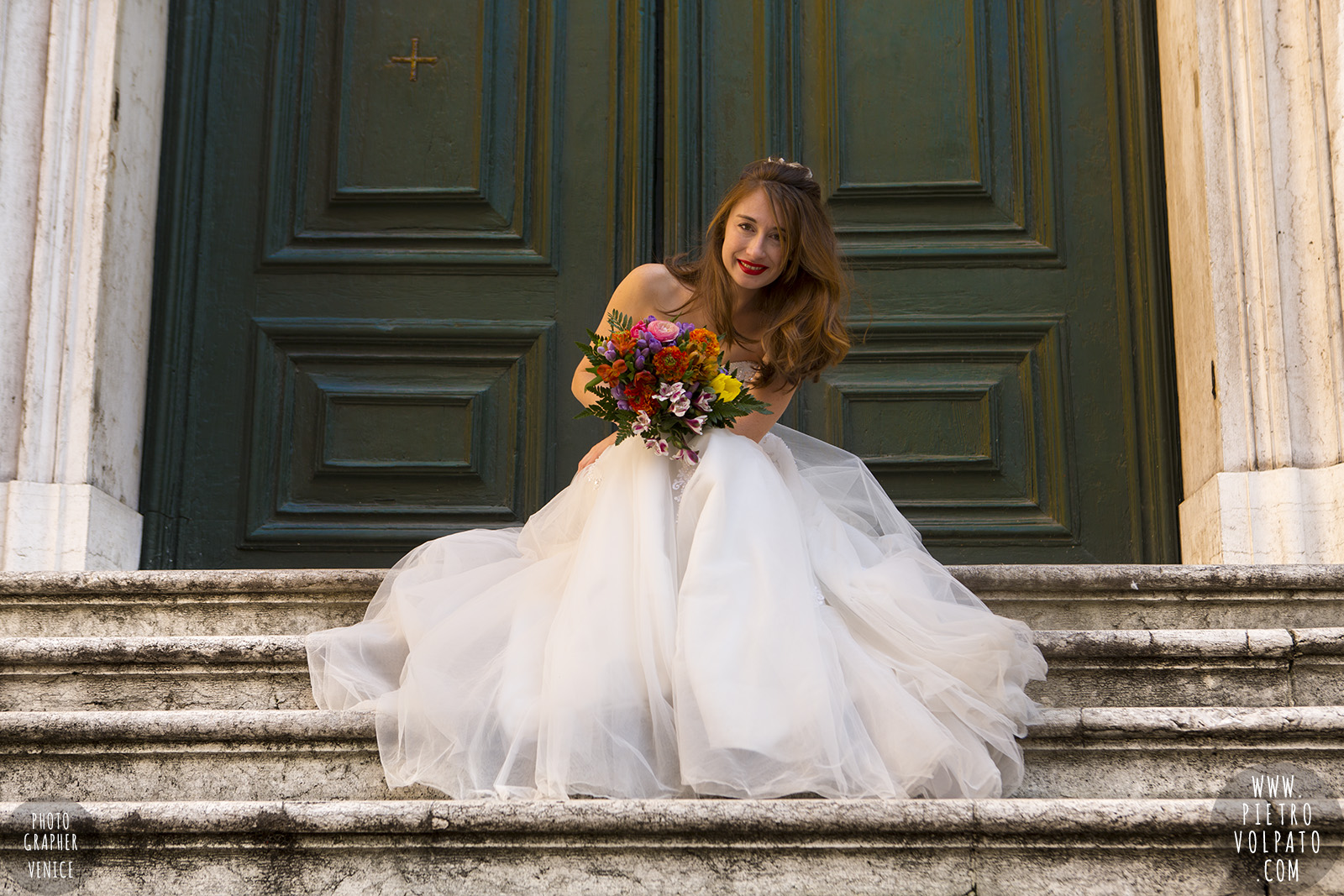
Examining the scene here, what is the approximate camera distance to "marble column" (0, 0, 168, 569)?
3777 mm

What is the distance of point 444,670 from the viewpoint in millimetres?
2430

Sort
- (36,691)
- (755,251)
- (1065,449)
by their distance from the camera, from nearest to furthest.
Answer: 1. (36,691)
2. (755,251)
3. (1065,449)

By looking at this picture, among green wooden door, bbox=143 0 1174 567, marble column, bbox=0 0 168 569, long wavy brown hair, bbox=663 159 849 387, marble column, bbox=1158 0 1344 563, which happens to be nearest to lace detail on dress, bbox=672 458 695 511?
long wavy brown hair, bbox=663 159 849 387

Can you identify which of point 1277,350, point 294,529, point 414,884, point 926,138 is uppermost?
point 926,138

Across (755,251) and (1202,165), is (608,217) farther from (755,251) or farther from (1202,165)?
(1202,165)

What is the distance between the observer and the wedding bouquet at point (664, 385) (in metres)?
2.60

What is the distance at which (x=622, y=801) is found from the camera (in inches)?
81.1

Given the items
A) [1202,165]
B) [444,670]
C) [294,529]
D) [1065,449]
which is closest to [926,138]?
[1202,165]

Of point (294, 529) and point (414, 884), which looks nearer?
point (414, 884)

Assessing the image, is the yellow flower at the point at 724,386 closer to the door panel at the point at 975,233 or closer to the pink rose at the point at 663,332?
the pink rose at the point at 663,332

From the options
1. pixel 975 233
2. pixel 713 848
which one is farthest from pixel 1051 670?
pixel 975 233

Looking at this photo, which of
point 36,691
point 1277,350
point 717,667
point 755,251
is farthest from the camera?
point 1277,350

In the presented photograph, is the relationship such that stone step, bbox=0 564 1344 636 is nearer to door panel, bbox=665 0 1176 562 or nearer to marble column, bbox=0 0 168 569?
marble column, bbox=0 0 168 569

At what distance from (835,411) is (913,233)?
2.38 ft
